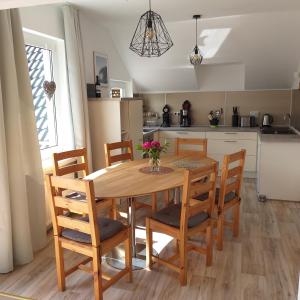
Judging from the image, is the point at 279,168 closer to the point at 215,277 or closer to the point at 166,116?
the point at 215,277

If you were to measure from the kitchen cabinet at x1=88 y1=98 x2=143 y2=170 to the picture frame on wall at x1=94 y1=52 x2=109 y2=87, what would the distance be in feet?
1.77

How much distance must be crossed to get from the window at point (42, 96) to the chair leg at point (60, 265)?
4.94 ft

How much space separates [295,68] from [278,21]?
1.07 m

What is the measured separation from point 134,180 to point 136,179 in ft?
0.10

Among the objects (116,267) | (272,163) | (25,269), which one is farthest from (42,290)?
(272,163)

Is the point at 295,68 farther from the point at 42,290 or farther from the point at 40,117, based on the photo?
the point at 42,290

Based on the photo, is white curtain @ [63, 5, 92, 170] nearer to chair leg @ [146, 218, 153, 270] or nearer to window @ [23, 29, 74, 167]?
window @ [23, 29, 74, 167]

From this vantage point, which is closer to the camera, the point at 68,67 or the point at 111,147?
the point at 111,147

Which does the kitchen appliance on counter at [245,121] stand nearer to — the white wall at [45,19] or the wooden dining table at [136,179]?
the wooden dining table at [136,179]

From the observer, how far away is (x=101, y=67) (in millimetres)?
4137

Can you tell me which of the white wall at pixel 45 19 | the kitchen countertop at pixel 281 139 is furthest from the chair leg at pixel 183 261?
the white wall at pixel 45 19

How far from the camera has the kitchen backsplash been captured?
5230mm

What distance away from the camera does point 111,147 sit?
120 inches

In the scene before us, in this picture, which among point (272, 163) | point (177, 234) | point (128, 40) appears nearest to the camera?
point (177, 234)
